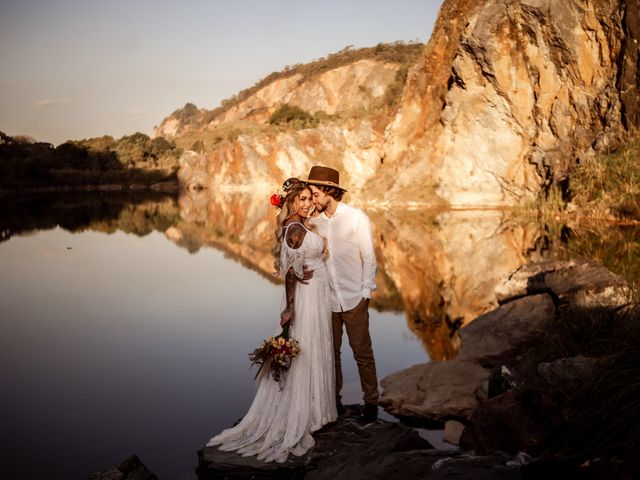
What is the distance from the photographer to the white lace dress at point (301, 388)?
4.85 meters

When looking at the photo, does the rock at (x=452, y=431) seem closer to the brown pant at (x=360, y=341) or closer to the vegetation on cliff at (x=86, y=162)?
the brown pant at (x=360, y=341)

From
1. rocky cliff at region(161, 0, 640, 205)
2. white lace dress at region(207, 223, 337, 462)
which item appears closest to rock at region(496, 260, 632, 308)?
white lace dress at region(207, 223, 337, 462)

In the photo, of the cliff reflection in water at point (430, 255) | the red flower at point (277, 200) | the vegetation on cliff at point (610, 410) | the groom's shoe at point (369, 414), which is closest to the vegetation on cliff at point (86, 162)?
the cliff reflection in water at point (430, 255)

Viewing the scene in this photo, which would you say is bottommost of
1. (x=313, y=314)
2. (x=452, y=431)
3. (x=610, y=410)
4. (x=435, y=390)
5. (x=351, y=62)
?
(x=452, y=431)

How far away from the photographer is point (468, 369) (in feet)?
21.3

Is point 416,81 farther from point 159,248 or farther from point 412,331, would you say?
point 412,331

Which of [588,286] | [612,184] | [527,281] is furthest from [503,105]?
[588,286]

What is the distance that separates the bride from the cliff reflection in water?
309 cm

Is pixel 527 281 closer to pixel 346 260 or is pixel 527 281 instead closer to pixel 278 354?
pixel 346 260

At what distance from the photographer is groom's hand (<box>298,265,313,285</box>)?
16.7 feet

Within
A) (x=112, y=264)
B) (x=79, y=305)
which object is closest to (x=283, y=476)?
(x=79, y=305)

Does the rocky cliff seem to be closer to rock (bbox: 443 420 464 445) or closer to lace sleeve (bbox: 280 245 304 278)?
rock (bbox: 443 420 464 445)

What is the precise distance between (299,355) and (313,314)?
14.1 inches

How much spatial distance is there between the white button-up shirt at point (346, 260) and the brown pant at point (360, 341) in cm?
9
